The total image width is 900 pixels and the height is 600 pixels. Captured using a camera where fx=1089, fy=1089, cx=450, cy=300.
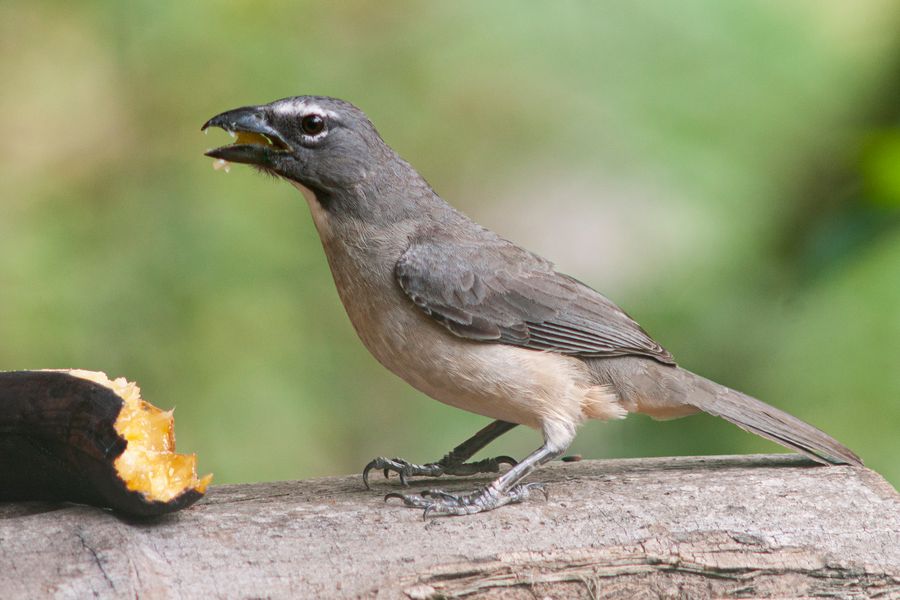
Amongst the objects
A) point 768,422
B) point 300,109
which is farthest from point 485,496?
point 300,109

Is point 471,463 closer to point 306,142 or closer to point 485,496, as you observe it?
point 485,496

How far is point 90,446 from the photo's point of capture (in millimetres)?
3773

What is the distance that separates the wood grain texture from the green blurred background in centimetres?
136

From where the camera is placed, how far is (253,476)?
6.28 meters

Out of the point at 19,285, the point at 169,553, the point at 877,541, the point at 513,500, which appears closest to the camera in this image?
the point at 169,553

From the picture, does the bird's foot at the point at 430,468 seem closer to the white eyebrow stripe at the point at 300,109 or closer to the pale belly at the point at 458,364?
the pale belly at the point at 458,364

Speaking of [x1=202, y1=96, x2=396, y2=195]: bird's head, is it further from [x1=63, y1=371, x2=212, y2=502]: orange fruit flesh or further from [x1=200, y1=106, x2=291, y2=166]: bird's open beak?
[x1=63, y1=371, x2=212, y2=502]: orange fruit flesh

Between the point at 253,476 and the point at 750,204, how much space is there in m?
3.21

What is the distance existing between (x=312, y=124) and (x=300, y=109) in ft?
0.27

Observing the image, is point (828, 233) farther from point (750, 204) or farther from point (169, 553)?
point (169, 553)

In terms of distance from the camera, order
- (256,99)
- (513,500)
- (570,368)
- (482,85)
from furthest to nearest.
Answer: (482,85) → (256,99) → (570,368) → (513,500)

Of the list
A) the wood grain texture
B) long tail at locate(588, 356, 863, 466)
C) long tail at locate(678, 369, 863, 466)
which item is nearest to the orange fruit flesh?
the wood grain texture

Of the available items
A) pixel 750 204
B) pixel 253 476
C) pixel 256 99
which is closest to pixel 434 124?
pixel 256 99

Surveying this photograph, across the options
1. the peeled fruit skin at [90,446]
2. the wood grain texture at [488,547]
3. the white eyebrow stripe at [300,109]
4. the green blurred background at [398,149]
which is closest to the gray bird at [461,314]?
the white eyebrow stripe at [300,109]
